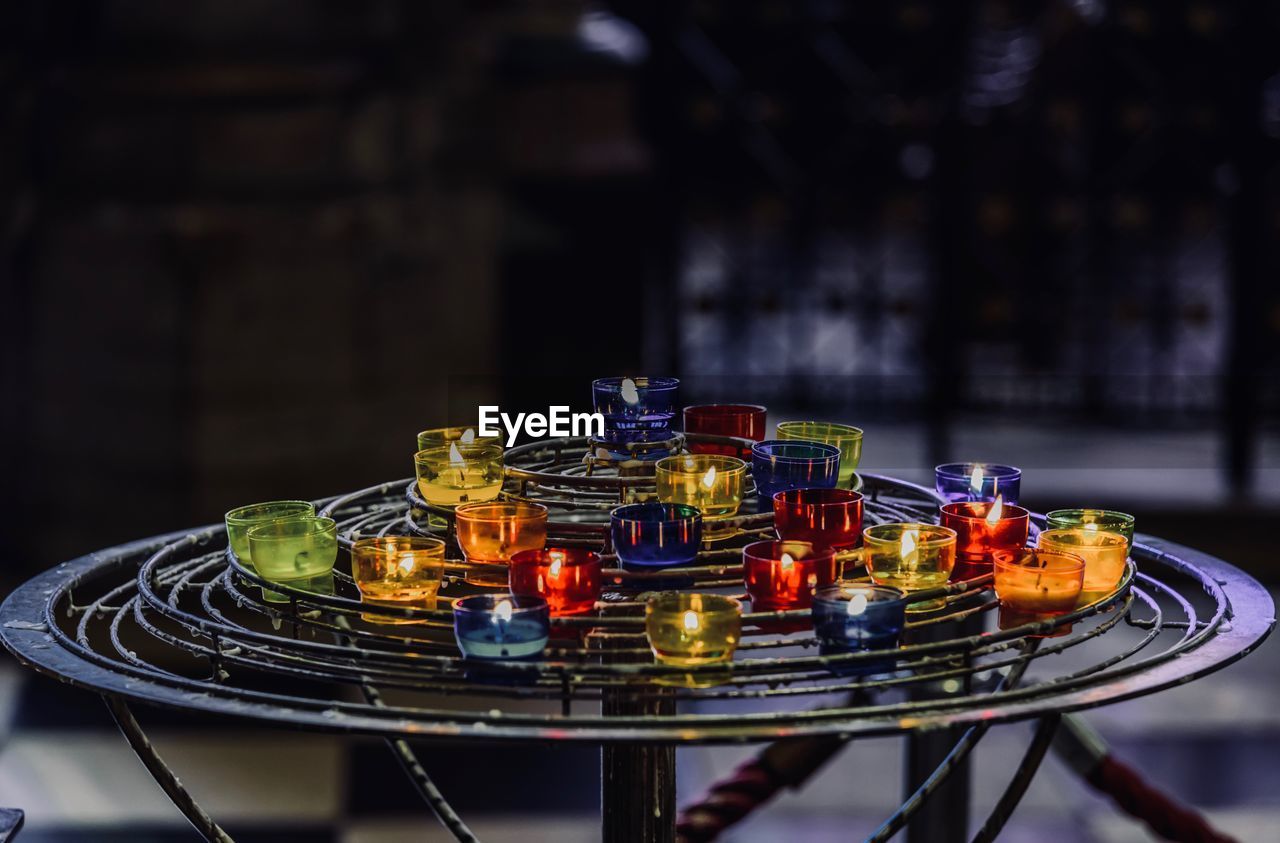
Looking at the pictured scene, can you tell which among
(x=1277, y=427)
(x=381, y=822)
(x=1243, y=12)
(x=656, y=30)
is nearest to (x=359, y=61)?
(x=656, y=30)

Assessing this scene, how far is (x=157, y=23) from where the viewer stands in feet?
10.5

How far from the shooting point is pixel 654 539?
3.59 feet

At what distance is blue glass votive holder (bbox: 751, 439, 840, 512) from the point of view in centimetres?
122

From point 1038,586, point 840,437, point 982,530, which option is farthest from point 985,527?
point 840,437

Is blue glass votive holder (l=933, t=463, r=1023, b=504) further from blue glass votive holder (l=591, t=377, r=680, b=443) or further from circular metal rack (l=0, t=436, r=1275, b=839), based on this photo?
blue glass votive holder (l=591, t=377, r=680, b=443)

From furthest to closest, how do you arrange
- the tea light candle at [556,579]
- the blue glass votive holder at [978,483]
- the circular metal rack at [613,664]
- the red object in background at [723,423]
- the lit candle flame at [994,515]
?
1. the red object in background at [723,423]
2. the blue glass votive holder at [978,483]
3. the lit candle flame at [994,515]
4. the tea light candle at [556,579]
5. the circular metal rack at [613,664]

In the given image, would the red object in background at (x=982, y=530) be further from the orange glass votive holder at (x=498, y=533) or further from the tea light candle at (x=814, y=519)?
the orange glass votive holder at (x=498, y=533)

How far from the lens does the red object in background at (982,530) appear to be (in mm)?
1171

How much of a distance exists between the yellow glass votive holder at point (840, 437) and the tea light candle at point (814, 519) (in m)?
0.15

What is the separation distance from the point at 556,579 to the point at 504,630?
9 centimetres

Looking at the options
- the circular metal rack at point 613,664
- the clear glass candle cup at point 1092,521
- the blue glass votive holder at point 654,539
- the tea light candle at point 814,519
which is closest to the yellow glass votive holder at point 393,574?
the circular metal rack at point 613,664

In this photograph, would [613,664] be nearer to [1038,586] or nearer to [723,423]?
[1038,586]

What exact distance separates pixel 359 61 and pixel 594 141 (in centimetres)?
100

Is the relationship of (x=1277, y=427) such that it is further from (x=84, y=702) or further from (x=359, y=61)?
(x=84, y=702)
